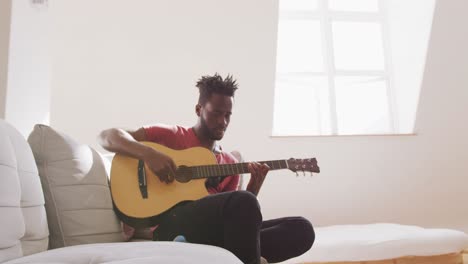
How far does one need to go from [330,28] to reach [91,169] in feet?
8.91

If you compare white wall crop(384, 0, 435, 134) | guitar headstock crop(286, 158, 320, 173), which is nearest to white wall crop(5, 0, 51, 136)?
guitar headstock crop(286, 158, 320, 173)

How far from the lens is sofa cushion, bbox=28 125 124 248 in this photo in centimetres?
140

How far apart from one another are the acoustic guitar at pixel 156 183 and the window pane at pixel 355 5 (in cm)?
244

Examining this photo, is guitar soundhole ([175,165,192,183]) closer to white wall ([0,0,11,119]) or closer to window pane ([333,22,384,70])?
white wall ([0,0,11,119])

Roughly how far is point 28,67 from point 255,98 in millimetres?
1667

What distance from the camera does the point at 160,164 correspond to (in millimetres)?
1650

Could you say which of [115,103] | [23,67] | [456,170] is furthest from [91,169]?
[456,170]

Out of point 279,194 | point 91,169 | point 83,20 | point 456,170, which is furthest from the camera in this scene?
point 456,170

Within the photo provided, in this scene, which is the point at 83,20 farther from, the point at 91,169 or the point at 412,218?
the point at 412,218

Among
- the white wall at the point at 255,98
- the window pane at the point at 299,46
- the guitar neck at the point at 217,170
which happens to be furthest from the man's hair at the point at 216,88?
the window pane at the point at 299,46

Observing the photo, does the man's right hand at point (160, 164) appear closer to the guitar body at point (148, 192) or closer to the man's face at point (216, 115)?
the guitar body at point (148, 192)

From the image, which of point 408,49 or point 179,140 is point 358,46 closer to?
point 408,49

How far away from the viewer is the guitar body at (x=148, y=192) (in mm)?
1581

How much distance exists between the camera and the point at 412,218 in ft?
11.3
